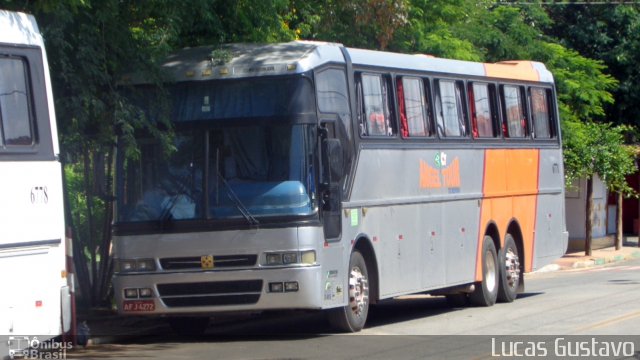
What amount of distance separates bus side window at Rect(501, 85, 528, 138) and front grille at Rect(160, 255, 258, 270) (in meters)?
7.39

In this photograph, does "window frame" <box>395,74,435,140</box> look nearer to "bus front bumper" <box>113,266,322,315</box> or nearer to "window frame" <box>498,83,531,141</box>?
"window frame" <box>498,83,531,141</box>

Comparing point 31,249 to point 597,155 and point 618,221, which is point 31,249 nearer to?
point 597,155

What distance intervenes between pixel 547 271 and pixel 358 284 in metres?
15.6

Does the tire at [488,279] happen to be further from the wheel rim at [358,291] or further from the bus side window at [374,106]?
the wheel rim at [358,291]

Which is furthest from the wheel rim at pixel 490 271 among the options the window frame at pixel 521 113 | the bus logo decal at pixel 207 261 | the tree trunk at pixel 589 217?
the tree trunk at pixel 589 217

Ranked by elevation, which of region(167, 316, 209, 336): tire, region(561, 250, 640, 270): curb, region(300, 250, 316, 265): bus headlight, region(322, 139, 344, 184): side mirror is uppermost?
region(322, 139, 344, 184): side mirror

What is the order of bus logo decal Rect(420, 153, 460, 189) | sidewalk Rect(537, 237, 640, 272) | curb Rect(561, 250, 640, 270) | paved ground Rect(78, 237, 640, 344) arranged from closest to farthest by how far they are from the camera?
paved ground Rect(78, 237, 640, 344), bus logo decal Rect(420, 153, 460, 189), sidewalk Rect(537, 237, 640, 272), curb Rect(561, 250, 640, 270)

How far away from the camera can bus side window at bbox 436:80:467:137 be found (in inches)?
697

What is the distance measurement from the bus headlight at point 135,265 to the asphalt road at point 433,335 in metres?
0.98

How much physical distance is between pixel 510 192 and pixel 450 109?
110 inches

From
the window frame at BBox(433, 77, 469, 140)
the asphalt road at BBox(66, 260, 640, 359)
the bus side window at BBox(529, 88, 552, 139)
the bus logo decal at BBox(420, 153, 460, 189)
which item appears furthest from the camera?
the bus side window at BBox(529, 88, 552, 139)

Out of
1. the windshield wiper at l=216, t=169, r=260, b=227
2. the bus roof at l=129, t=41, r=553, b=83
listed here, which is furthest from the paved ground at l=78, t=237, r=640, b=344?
the bus roof at l=129, t=41, r=553, b=83

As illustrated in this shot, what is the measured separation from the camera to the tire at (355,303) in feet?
48.8

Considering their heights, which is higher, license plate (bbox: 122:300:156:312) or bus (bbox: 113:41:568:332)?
bus (bbox: 113:41:568:332)
